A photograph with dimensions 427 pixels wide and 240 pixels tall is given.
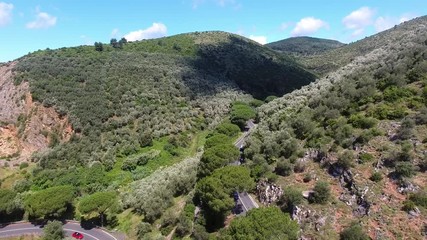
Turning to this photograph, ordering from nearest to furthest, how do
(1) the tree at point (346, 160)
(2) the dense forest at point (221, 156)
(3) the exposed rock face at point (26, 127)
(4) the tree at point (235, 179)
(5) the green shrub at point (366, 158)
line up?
(2) the dense forest at point (221, 156) < (5) the green shrub at point (366, 158) < (1) the tree at point (346, 160) < (4) the tree at point (235, 179) < (3) the exposed rock face at point (26, 127)

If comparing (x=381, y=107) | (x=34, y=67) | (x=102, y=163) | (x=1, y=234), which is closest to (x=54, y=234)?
(x=1, y=234)

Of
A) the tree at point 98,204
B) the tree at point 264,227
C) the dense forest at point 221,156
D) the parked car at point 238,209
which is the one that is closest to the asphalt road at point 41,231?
the dense forest at point 221,156

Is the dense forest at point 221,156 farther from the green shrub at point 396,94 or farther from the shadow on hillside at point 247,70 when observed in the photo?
the shadow on hillside at point 247,70

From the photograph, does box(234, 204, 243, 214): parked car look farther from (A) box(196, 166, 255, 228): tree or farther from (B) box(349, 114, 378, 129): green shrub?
(B) box(349, 114, 378, 129): green shrub

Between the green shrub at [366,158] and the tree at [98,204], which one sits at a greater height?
the green shrub at [366,158]

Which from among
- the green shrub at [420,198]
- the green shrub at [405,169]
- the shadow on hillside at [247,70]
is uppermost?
the shadow on hillside at [247,70]

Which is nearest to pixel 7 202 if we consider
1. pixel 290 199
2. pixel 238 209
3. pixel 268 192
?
pixel 238 209
